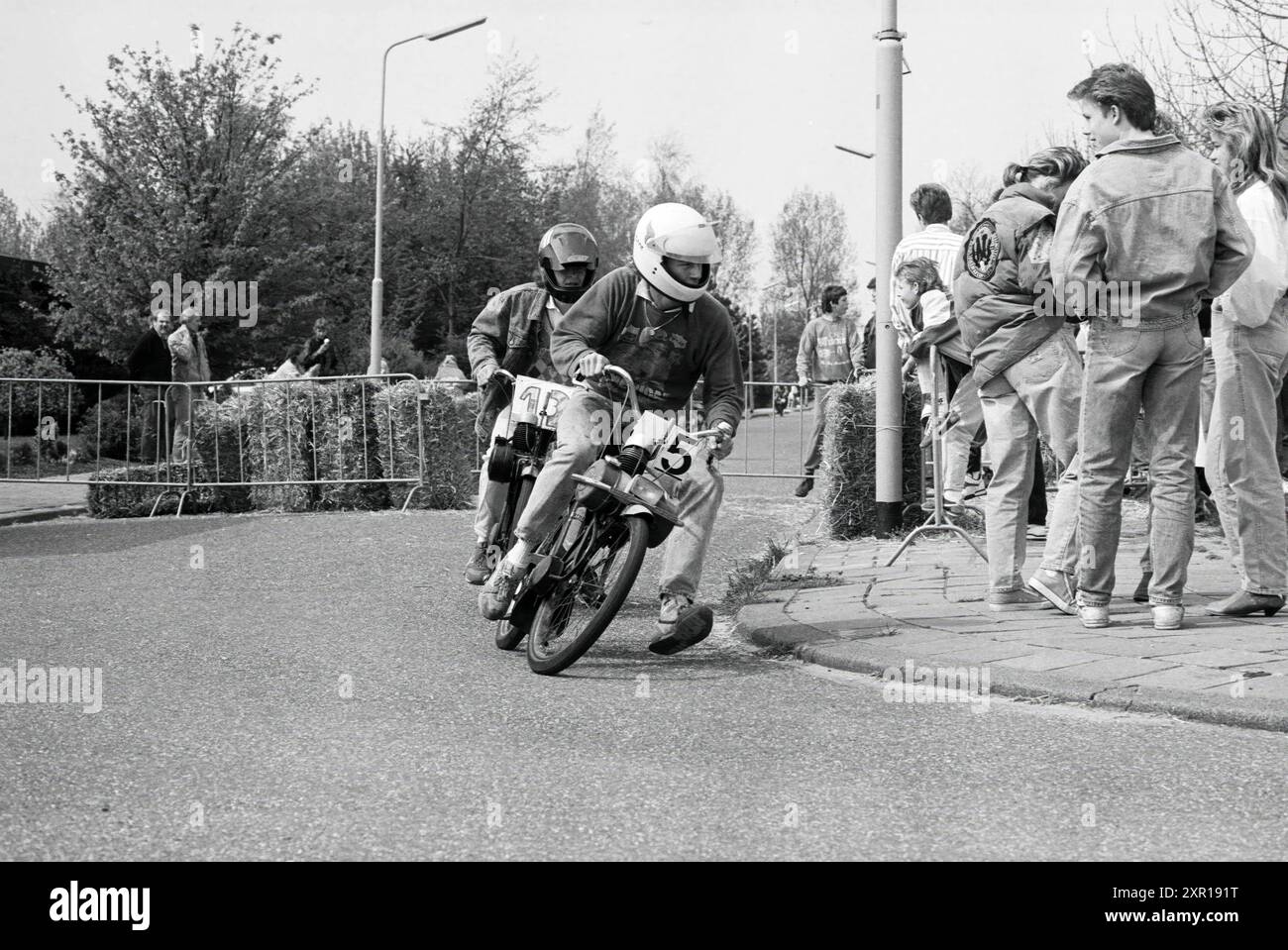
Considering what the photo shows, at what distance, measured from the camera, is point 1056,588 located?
22.5 ft

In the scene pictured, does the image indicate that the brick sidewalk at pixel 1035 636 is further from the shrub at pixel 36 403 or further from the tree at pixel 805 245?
the tree at pixel 805 245

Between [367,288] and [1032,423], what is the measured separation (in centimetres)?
3883

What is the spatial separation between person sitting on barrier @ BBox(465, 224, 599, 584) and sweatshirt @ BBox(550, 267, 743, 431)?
3.73ft

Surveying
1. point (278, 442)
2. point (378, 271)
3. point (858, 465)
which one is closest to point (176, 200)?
point (378, 271)

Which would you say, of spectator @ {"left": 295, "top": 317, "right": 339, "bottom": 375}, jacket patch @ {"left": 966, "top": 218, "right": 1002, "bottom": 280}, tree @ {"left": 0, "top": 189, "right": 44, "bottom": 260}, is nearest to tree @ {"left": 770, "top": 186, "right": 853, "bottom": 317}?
tree @ {"left": 0, "top": 189, "right": 44, "bottom": 260}

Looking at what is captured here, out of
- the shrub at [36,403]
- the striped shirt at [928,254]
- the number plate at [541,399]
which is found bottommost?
the number plate at [541,399]

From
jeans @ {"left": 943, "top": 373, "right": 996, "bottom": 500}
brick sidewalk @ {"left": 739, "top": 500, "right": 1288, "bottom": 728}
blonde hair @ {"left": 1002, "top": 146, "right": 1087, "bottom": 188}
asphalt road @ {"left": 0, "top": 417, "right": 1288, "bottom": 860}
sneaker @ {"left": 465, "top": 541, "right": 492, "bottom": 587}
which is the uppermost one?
blonde hair @ {"left": 1002, "top": 146, "right": 1087, "bottom": 188}

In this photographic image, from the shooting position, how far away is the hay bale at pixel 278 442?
559 inches

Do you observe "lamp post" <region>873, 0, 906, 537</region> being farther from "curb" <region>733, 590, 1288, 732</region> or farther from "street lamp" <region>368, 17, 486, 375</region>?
"street lamp" <region>368, 17, 486, 375</region>

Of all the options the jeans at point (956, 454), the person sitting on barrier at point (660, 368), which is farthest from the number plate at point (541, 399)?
the jeans at point (956, 454)

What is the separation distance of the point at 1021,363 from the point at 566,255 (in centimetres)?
214

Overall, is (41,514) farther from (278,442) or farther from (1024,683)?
(1024,683)

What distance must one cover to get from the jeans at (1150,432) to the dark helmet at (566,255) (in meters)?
2.39

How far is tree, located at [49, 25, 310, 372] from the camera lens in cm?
2700
